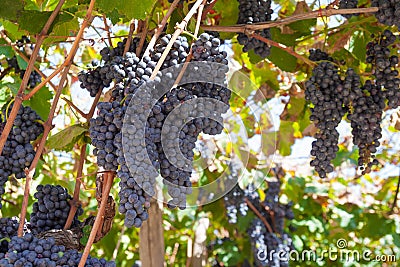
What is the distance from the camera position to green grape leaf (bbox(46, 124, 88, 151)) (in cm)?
143

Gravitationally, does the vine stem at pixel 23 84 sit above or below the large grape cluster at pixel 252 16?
below

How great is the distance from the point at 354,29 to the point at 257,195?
1568 millimetres

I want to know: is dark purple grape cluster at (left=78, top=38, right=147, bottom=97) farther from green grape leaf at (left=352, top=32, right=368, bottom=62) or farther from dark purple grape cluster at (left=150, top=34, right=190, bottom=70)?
green grape leaf at (left=352, top=32, right=368, bottom=62)

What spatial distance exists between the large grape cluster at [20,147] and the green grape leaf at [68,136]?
58 millimetres

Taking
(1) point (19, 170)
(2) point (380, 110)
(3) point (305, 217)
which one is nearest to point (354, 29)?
(2) point (380, 110)

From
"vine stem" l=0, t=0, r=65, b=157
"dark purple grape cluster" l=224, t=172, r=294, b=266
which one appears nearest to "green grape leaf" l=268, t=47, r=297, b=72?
"vine stem" l=0, t=0, r=65, b=157

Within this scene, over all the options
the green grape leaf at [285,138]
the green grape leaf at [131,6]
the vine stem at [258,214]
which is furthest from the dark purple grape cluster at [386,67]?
the vine stem at [258,214]

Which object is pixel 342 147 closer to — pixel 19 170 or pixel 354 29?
pixel 354 29

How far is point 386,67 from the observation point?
1.79 meters

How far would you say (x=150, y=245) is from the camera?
2277mm

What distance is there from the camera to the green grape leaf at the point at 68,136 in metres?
1.43

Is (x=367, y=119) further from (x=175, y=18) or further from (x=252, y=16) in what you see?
(x=175, y=18)

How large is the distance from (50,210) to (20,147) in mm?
197
